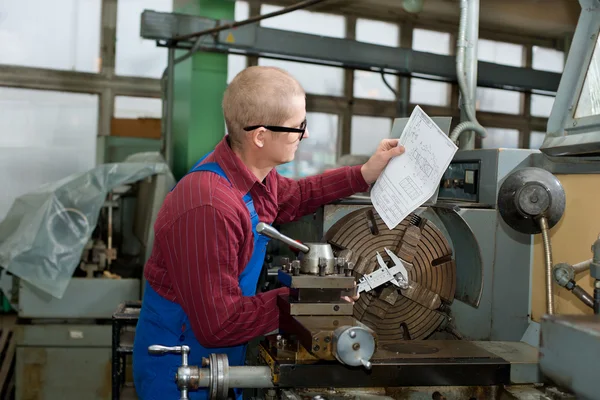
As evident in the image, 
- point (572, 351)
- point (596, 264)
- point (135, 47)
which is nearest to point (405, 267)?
point (596, 264)

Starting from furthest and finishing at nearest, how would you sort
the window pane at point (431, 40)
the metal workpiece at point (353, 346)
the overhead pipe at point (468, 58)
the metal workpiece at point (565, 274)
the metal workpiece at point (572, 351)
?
the window pane at point (431, 40)
the overhead pipe at point (468, 58)
the metal workpiece at point (565, 274)
the metal workpiece at point (353, 346)
the metal workpiece at point (572, 351)

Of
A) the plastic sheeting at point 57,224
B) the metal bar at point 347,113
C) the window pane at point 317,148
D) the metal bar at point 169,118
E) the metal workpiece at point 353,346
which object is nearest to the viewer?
the metal workpiece at point 353,346

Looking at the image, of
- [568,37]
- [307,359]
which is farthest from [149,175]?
[568,37]

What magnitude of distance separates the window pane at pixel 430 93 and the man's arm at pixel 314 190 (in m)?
4.22

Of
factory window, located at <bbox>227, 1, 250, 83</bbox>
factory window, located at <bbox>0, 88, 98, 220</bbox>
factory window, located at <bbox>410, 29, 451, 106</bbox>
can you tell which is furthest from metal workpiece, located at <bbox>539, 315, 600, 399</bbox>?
factory window, located at <bbox>410, 29, 451, 106</bbox>

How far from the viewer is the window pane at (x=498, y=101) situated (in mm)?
5840

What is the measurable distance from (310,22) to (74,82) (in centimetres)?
198

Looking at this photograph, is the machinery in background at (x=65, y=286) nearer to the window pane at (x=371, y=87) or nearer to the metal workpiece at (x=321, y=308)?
the metal workpiece at (x=321, y=308)

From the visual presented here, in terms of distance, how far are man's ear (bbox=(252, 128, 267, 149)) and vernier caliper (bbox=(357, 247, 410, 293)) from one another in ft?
1.17

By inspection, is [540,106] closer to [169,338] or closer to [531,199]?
[531,199]

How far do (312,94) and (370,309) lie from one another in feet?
12.9

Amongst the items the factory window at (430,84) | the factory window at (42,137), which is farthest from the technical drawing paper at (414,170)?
the factory window at (430,84)

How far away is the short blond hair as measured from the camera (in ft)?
3.91

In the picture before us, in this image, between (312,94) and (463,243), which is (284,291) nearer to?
(463,243)
